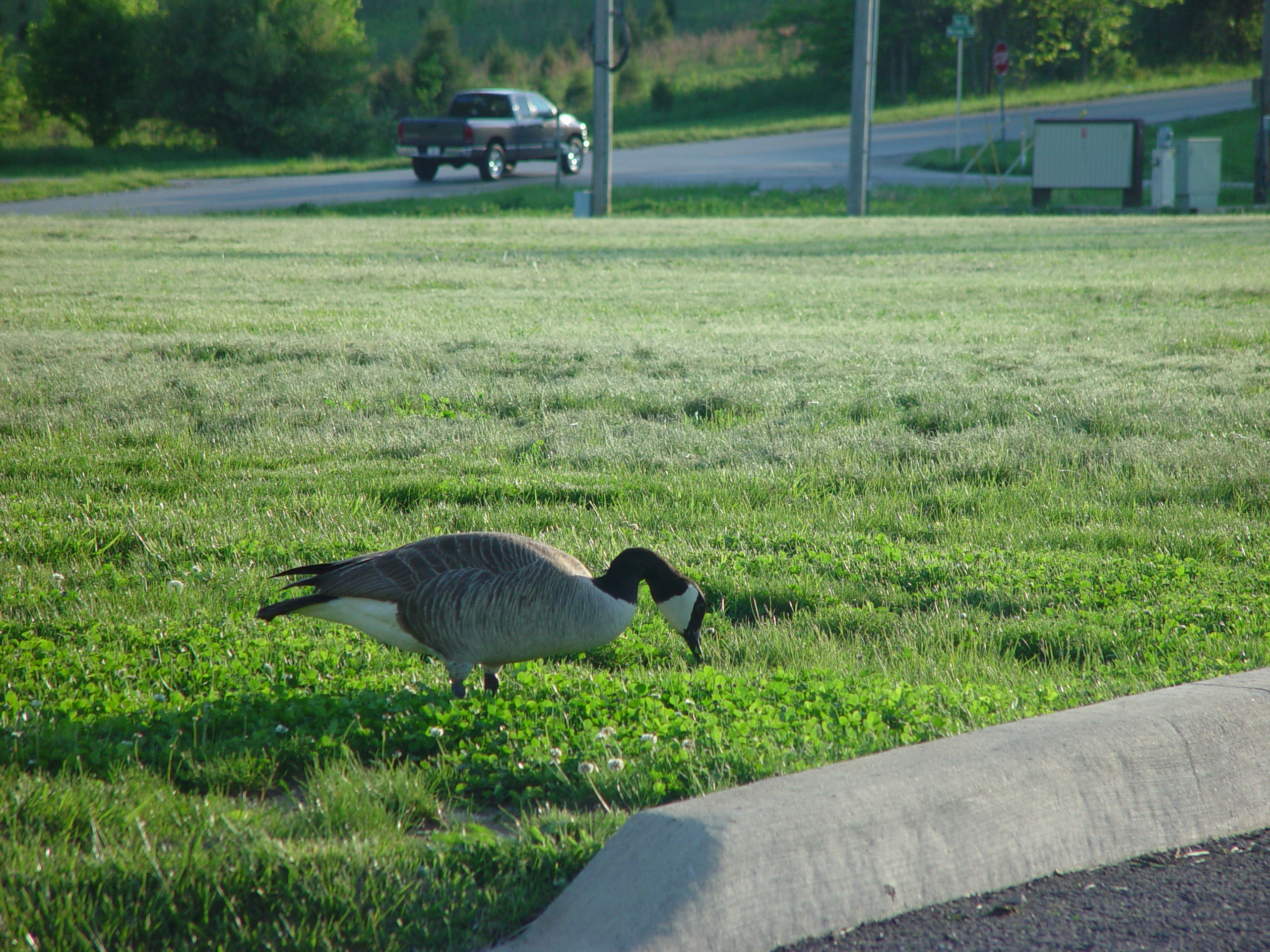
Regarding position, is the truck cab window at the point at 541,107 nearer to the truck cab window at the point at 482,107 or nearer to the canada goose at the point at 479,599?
the truck cab window at the point at 482,107

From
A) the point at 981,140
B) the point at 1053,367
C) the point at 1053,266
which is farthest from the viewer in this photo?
the point at 981,140

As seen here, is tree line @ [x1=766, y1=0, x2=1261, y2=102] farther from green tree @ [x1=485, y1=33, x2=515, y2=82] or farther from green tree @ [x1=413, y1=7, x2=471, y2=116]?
green tree @ [x1=413, y1=7, x2=471, y2=116]

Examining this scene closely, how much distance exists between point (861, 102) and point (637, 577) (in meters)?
22.0

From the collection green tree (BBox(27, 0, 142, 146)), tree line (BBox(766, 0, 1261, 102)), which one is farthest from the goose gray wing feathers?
tree line (BBox(766, 0, 1261, 102))

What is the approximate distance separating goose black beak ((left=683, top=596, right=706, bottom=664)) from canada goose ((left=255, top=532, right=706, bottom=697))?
135mm

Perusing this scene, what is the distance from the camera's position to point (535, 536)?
17.7 feet

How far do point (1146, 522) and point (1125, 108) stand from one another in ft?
138

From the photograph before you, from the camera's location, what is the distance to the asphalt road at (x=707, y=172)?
26.0 metres

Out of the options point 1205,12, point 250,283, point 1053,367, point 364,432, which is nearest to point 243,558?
point 364,432

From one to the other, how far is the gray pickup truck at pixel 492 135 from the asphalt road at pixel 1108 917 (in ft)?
94.3

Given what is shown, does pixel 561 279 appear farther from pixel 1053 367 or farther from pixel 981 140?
pixel 981 140

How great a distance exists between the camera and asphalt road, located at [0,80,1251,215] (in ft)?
85.5

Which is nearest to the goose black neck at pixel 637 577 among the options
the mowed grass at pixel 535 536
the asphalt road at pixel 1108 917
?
the mowed grass at pixel 535 536

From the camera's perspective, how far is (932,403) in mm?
8023
